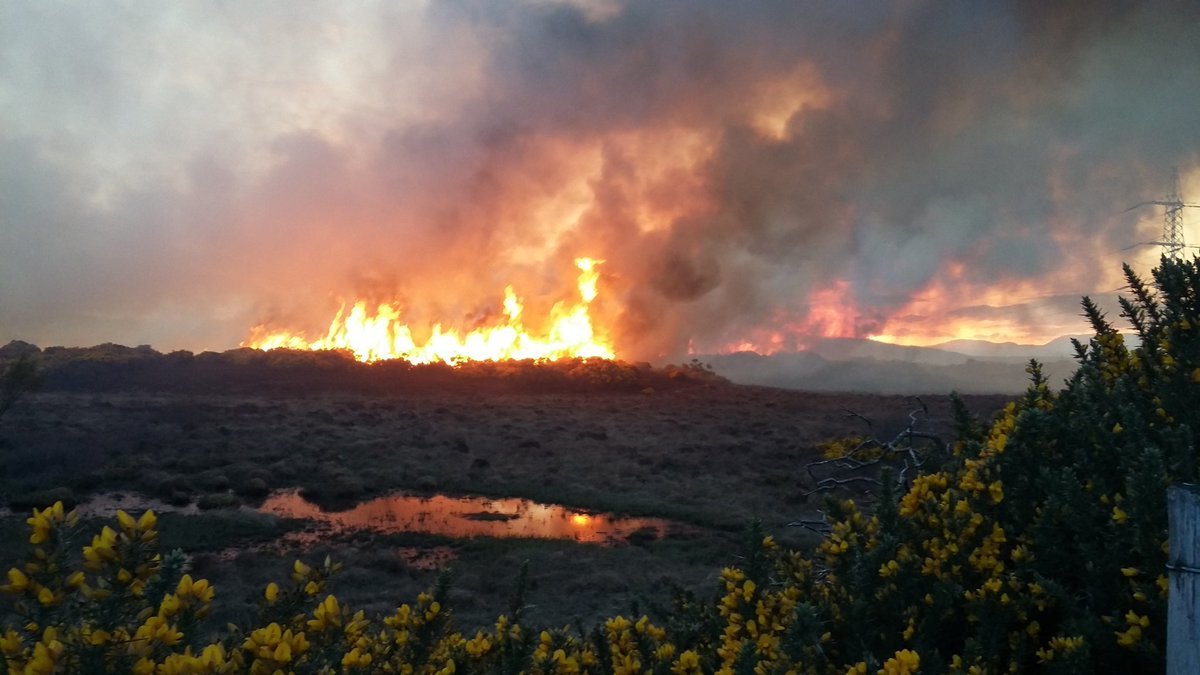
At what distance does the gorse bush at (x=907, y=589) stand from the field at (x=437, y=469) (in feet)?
4.00

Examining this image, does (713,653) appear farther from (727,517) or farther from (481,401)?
(481,401)

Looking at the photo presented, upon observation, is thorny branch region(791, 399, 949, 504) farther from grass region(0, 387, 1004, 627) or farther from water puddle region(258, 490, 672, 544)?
water puddle region(258, 490, 672, 544)

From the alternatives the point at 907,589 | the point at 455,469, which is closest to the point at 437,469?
the point at 455,469

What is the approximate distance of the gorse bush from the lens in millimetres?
2365

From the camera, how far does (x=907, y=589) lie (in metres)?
3.38

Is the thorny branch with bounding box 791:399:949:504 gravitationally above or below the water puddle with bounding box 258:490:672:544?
above

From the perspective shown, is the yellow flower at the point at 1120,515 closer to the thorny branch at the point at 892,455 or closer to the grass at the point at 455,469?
the thorny branch at the point at 892,455

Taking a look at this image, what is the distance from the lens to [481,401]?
Answer: 48.7m

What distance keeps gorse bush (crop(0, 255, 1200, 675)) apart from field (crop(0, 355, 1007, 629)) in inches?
47.9

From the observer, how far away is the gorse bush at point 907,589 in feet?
7.76

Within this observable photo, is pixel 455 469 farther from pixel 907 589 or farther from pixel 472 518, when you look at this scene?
pixel 907 589

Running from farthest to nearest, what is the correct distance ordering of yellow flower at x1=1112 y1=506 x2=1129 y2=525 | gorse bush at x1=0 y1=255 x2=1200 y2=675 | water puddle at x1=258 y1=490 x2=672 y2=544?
1. water puddle at x1=258 y1=490 x2=672 y2=544
2. yellow flower at x1=1112 y1=506 x2=1129 y2=525
3. gorse bush at x1=0 y1=255 x2=1200 y2=675

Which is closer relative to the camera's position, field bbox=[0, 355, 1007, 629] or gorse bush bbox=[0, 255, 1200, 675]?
gorse bush bbox=[0, 255, 1200, 675]

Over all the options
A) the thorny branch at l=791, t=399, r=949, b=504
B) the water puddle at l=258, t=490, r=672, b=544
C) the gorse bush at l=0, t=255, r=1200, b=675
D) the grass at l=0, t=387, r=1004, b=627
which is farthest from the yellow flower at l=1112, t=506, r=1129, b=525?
the water puddle at l=258, t=490, r=672, b=544
